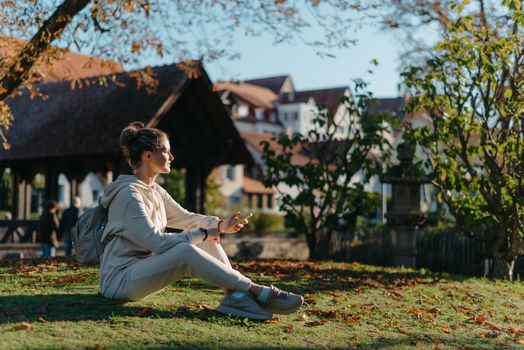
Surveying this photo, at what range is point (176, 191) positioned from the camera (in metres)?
43.8

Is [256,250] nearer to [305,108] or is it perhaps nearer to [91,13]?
[91,13]

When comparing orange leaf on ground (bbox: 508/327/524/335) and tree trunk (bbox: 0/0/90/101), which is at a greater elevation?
tree trunk (bbox: 0/0/90/101)

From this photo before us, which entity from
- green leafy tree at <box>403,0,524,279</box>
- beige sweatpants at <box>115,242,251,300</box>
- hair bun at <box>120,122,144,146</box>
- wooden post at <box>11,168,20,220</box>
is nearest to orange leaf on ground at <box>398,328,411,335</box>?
beige sweatpants at <box>115,242,251,300</box>

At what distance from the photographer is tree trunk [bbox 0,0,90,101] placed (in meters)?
11.2

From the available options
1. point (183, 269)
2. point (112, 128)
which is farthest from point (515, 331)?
point (112, 128)

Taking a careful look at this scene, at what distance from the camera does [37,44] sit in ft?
37.2

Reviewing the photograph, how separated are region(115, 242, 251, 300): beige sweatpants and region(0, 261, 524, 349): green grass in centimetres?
29

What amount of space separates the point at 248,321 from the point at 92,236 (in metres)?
1.51

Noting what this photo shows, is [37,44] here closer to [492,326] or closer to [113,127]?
[113,127]

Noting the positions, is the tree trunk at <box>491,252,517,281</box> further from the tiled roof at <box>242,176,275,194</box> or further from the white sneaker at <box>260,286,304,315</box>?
the tiled roof at <box>242,176,275,194</box>

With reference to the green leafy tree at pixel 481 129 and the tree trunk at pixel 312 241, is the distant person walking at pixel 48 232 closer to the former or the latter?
the tree trunk at pixel 312 241

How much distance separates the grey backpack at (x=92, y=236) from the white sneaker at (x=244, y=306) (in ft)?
3.88

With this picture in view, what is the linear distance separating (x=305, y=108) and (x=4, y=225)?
201 feet

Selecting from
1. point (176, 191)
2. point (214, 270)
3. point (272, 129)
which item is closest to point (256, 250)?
point (214, 270)
